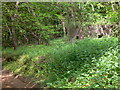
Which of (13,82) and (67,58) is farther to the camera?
(13,82)

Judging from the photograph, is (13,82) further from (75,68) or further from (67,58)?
(75,68)

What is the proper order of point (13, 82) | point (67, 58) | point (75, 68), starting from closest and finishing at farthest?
point (75, 68)
point (67, 58)
point (13, 82)

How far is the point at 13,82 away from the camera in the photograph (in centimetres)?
502

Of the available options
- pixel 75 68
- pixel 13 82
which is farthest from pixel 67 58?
pixel 13 82

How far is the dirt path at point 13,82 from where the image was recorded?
15.0 feet

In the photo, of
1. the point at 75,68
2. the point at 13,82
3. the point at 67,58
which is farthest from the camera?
the point at 13,82

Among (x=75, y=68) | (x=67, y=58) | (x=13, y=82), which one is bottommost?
(x=13, y=82)

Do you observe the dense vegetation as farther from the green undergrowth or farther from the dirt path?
the dirt path

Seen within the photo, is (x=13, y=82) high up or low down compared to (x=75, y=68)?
down

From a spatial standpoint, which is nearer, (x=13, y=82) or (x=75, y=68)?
(x=75, y=68)

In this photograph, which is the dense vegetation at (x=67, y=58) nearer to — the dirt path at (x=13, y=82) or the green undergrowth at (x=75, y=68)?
the green undergrowth at (x=75, y=68)

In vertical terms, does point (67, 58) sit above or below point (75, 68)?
above

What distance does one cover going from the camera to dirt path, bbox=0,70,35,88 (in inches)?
179

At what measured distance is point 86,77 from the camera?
10.7ft
